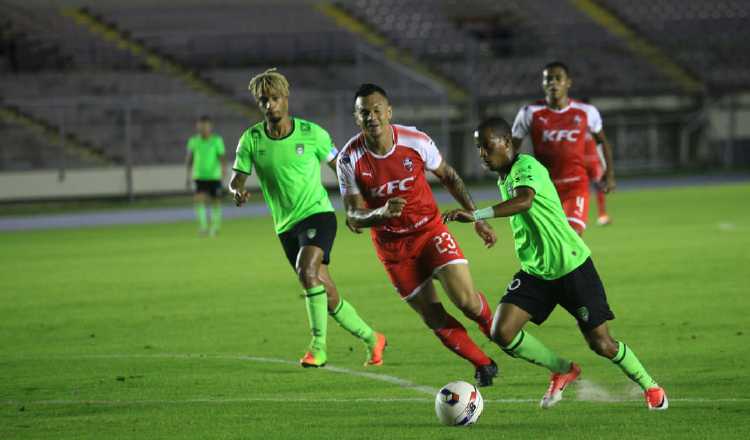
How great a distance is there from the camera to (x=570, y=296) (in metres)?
7.55

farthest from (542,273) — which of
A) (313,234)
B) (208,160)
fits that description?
(208,160)

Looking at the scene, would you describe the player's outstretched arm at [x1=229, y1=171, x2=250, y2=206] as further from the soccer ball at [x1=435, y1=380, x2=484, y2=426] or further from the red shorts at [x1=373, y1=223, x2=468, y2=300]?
the soccer ball at [x1=435, y1=380, x2=484, y2=426]

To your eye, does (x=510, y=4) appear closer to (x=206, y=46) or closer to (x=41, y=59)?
(x=206, y=46)

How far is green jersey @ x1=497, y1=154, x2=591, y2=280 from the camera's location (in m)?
7.56

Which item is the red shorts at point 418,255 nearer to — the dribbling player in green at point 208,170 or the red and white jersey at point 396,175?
the red and white jersey at point 396,175

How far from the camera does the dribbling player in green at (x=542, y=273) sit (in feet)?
24.5

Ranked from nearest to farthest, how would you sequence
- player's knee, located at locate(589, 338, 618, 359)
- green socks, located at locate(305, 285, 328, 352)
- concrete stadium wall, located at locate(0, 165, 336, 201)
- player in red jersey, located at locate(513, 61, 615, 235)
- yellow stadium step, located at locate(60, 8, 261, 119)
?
player's knee, located at locate(589, 338, 618, 359), green socks, located at locate(305, 285, 328, 352), player in red jersey, located at locate(513, 61, 615, 235), concrete stadium wall, located at locate(0, 165, 336, 201), yellow stadium step, located at locate(60, 8, 261, 119)

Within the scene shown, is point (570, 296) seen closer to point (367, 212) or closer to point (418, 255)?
point (418, 255)

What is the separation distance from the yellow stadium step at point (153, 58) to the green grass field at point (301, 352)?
18.3 metres

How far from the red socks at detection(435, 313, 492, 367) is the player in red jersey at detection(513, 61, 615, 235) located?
445 cm

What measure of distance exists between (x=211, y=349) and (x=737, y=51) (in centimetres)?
3590

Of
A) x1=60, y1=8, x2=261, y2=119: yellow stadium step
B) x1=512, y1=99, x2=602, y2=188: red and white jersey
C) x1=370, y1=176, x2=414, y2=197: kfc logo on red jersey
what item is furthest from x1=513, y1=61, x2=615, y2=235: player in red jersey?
x1=60, y1=8, x2=261, y2=119: yellow stadium step

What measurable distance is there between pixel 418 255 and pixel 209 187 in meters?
15.2

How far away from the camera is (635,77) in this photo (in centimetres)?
4206
